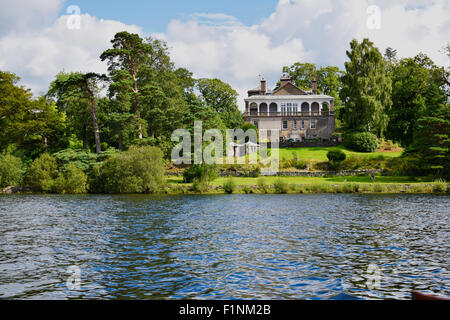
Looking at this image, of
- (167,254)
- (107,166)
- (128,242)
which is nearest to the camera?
(167,254)

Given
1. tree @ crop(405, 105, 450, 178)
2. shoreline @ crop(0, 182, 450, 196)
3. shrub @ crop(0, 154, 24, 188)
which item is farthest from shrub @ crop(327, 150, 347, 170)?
shrub @ crop(0, 154, 24, 188)

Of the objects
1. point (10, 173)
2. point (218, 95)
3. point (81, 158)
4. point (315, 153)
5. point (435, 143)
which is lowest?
point (10, 173)

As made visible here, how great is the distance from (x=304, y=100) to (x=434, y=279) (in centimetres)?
6641

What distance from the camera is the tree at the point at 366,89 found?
6500cm

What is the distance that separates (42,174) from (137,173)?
11.8 m

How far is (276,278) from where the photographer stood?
13.2 meters

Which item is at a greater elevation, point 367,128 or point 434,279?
point 367,128

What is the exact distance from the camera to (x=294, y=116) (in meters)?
77.1

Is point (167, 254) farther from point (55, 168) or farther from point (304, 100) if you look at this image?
point (304, 100)

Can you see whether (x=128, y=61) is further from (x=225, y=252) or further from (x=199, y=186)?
(x=225, y=252)

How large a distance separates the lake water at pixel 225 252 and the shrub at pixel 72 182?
16853 mm

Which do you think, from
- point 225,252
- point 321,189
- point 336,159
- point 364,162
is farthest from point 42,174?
point 364,162
